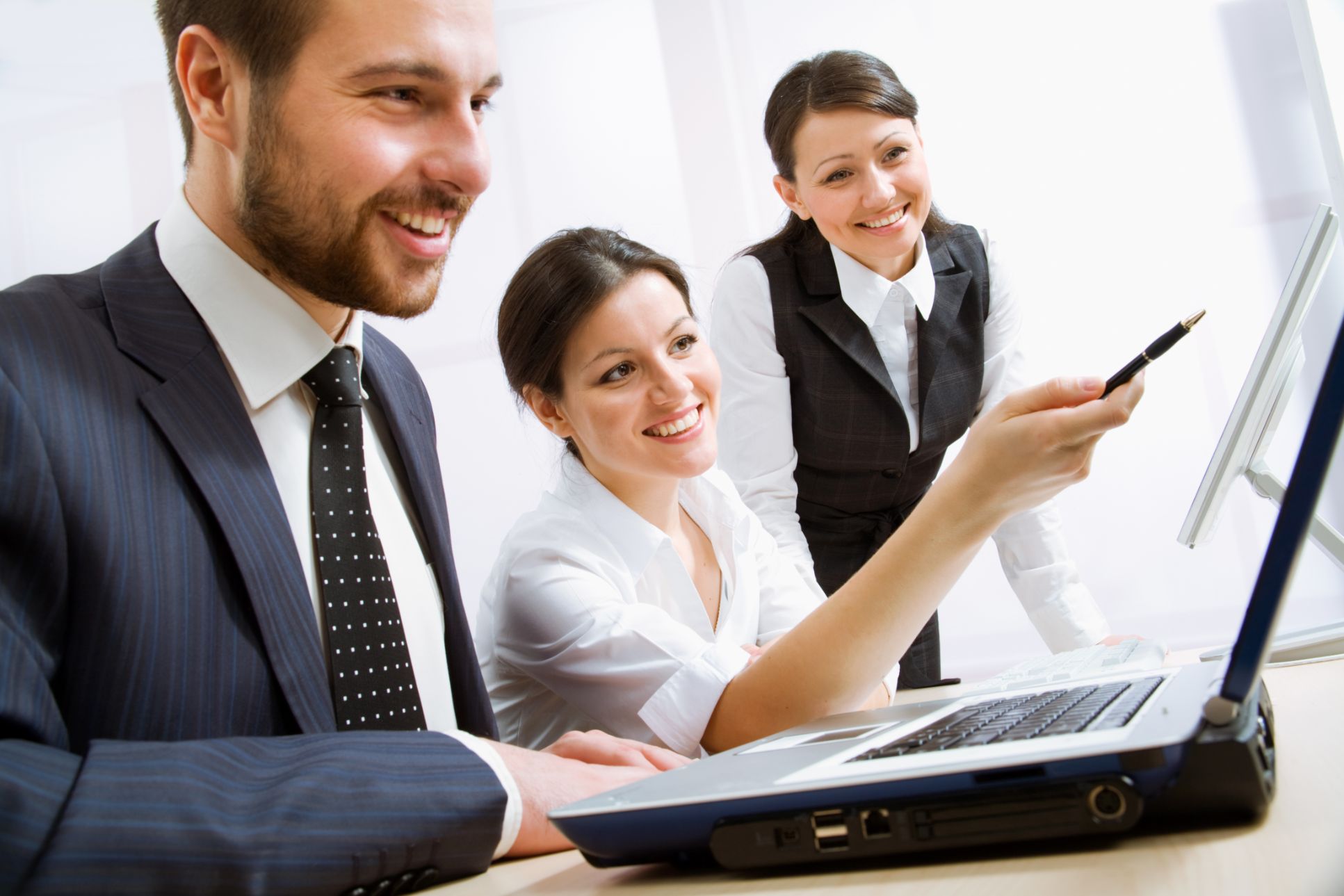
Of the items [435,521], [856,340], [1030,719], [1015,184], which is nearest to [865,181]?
[856,340]

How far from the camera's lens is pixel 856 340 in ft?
6.84

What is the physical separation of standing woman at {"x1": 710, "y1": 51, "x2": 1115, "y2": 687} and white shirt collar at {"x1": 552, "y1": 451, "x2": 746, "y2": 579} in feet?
1.06

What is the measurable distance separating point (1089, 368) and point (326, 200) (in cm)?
289

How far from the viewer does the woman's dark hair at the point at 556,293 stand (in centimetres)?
154

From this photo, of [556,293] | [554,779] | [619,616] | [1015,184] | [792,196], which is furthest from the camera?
[1015,184]

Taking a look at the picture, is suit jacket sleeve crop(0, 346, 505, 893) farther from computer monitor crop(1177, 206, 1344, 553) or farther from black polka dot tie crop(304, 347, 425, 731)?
computer monitor crop(1177, 206, 1344, 553)

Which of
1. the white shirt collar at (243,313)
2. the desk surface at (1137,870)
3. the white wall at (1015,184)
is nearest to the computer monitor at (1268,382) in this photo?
the desk surface at (1137,870)

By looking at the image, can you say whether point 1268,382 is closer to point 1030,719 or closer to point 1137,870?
point 1030,719

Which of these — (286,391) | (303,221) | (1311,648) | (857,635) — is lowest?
(1311,648)

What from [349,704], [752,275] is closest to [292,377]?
[349,704]

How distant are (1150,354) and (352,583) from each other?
2.32 feet

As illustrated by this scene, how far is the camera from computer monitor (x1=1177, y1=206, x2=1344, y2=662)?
124 cm

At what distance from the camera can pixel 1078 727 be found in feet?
1.87

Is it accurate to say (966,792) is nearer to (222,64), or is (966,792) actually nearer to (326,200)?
(326,200)
